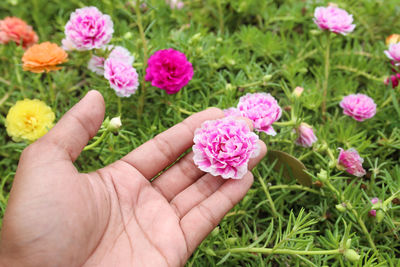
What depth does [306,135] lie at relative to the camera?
1575 millimetres

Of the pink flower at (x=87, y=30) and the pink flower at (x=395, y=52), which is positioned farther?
the pink flower at (x=395, y=52)

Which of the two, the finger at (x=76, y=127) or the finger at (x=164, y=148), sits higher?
the finger at (x=76, y=127)

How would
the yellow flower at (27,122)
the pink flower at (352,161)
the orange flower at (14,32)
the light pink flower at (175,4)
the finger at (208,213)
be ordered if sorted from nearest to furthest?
the finger at (208,213)
the pink flower at (352,161)
the yellow flower at (27,122)
the orange flower at (14,32)
the light pink flower at (175,4)

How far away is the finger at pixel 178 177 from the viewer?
144cm

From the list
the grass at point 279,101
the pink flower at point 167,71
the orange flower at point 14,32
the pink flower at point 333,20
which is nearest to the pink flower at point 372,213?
the grass at point 279,101

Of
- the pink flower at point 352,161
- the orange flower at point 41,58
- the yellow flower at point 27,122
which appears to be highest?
the orange flower at point 41,58

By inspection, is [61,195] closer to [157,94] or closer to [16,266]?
[16,266]

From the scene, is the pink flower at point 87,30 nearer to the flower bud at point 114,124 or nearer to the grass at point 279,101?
the grass at point 279,101

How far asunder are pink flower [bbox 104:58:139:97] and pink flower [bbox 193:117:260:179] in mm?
461

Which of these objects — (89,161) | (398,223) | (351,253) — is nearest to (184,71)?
(89,161)

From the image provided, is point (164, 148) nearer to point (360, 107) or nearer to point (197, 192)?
point (197, 192)

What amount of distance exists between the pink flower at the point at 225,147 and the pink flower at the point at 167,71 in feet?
1.18

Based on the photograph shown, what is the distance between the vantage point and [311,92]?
192cm

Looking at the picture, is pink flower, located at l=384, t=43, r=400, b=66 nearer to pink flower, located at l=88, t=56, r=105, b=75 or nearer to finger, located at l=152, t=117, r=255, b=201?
finger, located at l=152, t=117, r=255, b=201
